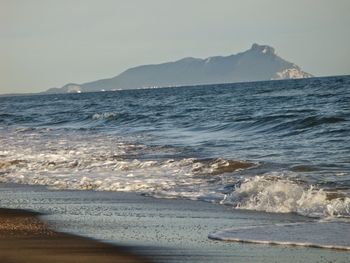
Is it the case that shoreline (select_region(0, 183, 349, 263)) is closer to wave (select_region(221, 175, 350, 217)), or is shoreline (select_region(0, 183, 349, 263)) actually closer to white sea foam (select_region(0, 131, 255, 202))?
wave (select_region(221, 175, 350, 217))

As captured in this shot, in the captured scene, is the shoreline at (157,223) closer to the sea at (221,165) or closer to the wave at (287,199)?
the wave at (287,199)

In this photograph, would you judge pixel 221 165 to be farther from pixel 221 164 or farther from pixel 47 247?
pixel 47 247

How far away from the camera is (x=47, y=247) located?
21.0 feet

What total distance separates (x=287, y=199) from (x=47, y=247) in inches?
141

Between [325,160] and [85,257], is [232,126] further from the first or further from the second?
[85,257]

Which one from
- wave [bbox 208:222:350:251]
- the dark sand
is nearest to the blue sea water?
wave [bbox 208:222:350:251]

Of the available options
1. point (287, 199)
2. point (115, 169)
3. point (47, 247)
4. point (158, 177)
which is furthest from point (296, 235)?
point (115, 169)

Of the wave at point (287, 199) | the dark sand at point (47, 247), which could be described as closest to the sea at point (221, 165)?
the wave at point (287, 199)

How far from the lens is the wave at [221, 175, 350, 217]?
321 inches

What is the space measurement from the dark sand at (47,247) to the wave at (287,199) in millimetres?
2758

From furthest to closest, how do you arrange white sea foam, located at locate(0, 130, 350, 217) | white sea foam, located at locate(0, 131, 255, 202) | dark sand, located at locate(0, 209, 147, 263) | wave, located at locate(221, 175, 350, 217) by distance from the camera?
1. white sea foam, located at locate(0, 131, 255, 202)
2. white sea foam, located at locate(0, 130, 350, 217)
3. wave, located at locate(221, 175, 350, 217)
4. dark sand, located at locate(0, 209, 147, 263)

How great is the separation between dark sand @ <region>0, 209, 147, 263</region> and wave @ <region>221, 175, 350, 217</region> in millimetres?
2758

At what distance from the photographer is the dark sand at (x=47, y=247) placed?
19.3 ft

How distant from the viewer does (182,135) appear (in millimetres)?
21984
